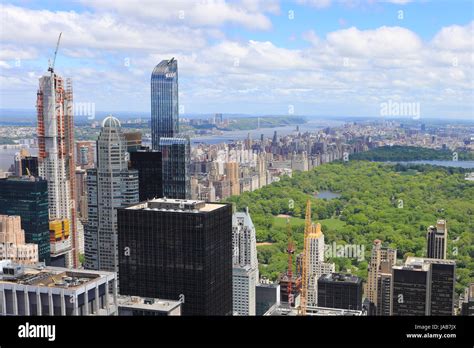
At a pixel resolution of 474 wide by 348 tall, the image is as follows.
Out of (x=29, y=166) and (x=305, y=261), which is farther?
(x=29, y=166)

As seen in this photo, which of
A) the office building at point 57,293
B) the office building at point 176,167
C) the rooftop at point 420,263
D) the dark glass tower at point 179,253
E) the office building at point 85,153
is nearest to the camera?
the office building at point 57,293

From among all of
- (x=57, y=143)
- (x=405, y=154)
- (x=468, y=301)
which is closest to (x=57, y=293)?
(x=468, y=301)

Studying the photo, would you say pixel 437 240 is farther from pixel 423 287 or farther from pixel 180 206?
pixel 180 206

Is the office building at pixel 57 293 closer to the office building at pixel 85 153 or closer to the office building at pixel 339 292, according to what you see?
the office building at pixel 339 292

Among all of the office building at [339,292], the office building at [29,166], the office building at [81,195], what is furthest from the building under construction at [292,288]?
the office building at [29,166]

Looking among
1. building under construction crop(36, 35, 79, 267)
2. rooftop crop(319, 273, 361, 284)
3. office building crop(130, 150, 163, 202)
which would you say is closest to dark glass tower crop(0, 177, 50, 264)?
building under construction crop(36, 35, 79, 267)
